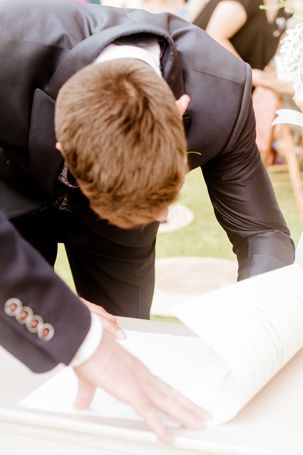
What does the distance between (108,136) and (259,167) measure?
59 centimetres

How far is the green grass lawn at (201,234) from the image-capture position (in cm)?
355

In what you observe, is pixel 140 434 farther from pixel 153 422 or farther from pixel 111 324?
pixel 111 324

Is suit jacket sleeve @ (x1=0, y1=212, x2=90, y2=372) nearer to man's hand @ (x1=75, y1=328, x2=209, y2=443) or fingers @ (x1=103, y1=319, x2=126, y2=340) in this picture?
man's hand @ (x1=75, y1=328, x2=209, y2=443)

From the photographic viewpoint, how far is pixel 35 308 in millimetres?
794

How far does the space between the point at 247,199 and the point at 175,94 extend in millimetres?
312

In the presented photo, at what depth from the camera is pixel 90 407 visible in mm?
857

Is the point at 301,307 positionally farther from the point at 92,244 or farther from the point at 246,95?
the point at 92,244

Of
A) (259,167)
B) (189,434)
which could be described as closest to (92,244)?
(259,167)

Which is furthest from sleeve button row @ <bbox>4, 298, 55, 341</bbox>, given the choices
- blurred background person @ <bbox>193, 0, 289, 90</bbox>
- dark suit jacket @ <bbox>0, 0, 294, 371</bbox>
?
blurred background person @ <bbox>193, 0, 289, 90</bbox>

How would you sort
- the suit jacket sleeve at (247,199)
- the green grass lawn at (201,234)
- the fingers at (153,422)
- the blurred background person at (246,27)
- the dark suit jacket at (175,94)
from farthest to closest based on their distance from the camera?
the green grass lawn at (201,234) < the blurred background person at (246,27) < the suit jacket sleeve at (247,199) < the dark suit jacket at (175,94) < the fingers at (153,422)

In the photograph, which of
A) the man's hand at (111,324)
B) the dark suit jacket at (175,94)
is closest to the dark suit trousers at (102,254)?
the dark suit jacket at (175,94)

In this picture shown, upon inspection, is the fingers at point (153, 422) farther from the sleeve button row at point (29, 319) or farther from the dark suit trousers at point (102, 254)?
the dark suit trousers at point (102, 254)

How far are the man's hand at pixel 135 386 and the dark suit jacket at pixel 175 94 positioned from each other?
501 mm

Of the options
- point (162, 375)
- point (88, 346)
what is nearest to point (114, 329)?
point (162, 375)
